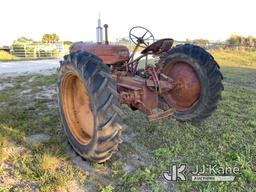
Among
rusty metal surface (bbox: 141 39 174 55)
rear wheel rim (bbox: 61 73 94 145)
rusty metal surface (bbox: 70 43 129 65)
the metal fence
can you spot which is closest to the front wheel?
rusty metal surface (bbox: 141 39 174 55)

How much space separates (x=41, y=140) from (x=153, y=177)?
1.65m

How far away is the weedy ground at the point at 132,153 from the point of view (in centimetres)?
268

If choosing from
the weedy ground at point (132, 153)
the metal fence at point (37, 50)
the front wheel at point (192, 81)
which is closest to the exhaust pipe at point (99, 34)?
the front wheel at point (192, 81)

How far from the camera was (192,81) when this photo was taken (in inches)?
150

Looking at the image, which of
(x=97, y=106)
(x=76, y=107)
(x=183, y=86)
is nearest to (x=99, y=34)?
(x=76, y=107)

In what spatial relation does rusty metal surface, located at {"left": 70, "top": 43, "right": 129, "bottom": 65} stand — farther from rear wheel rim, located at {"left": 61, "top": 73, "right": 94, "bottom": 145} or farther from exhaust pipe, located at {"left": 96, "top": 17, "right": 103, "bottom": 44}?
rear wheel rim, located at {"left": 61, "top": 73, "right": 94, "bottom": 145}

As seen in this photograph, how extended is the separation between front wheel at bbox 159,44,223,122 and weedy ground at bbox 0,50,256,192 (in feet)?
0.97

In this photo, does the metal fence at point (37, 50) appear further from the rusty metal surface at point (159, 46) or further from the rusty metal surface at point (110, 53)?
the rusty metal surface at point (159, 46)

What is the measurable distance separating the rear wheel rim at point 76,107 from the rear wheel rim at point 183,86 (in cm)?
131

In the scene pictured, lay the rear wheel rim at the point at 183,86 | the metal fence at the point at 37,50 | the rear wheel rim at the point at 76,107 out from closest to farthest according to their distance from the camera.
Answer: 1. the rear wheel rim at the point at 76,107
2. the rear wheel rim at the point at 183,86
3. the metal fence at the point at 37,50

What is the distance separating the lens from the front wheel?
146 inches

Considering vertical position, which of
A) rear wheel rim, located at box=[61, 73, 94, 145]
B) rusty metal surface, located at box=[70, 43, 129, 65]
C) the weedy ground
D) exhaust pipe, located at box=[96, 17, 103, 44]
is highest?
exhaust pipe, located at box=[96, 17, 103, 44]

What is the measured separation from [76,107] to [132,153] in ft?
2.92

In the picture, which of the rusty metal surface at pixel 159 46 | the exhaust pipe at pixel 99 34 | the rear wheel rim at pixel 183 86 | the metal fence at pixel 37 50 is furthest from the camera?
the metal fence at pixel 37 50
